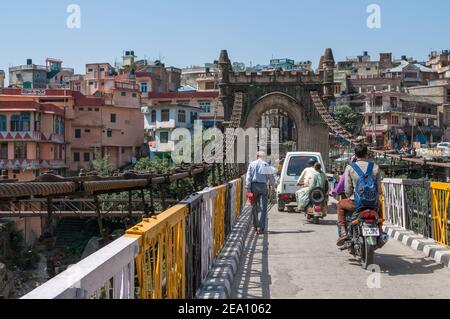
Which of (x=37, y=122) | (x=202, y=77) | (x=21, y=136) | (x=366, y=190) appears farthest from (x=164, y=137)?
(x=366, y=190)

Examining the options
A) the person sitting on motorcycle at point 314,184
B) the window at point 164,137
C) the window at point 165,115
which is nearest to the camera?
the person sitting on motorcycle at point 314,184

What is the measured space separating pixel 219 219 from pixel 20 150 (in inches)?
1446

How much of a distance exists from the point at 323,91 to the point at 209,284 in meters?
35.3

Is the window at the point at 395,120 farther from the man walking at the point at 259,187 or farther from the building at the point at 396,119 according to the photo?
the man walking at the point at 259,187

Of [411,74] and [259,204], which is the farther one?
[411,74]

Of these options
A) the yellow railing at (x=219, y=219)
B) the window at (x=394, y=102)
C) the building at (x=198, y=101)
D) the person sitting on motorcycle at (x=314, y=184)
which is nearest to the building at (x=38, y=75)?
the building at (x=198, y=101)

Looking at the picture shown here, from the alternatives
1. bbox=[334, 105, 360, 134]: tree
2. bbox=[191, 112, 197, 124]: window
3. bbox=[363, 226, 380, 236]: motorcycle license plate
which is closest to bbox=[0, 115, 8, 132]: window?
bbox=[191, 112, 197, 124]: window

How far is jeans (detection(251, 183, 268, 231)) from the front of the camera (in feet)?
34.6

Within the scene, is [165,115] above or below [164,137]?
above

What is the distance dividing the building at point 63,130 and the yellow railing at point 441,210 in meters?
32.1

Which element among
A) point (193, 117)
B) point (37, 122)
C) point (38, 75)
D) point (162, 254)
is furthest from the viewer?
point (38, 75)

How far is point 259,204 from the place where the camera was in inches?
415

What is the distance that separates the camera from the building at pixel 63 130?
135ft

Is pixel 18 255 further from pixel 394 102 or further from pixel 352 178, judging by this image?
pixel 394 102
